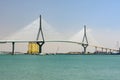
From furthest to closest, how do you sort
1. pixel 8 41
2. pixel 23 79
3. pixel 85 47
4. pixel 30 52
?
1. pixel 30 52
2. pixel 85 47
3. pixel 8 41
4. pixel 23 79

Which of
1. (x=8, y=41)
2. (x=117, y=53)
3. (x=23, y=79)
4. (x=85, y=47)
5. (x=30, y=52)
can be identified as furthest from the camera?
(x=117, y=53)

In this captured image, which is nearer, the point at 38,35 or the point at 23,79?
the point at 23,79

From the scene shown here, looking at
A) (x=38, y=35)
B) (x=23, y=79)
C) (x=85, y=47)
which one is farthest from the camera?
(x=85, y=47)

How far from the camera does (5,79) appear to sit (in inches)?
1190

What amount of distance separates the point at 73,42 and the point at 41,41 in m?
9.17

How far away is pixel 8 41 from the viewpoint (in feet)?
342

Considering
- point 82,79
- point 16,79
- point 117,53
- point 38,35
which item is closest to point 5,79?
point 16,79

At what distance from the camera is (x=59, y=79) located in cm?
3092

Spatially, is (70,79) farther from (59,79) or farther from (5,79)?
(5,79)

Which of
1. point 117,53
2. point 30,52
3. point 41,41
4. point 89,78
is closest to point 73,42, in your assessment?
point 41,41

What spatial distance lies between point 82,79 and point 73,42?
75424 mm

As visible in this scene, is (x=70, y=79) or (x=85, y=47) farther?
(x=85, y=47)

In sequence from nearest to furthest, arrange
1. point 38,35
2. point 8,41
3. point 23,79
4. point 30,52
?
point 23,79, point 38,35, point 8,41, point 30,52

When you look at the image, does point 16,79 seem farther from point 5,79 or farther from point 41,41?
point 41,41
